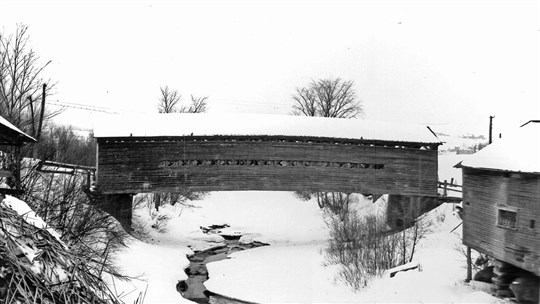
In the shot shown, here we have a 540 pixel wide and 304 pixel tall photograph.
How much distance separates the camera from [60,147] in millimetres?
19047

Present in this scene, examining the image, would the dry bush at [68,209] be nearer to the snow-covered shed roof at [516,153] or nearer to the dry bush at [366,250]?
the dry bush at [366,250]

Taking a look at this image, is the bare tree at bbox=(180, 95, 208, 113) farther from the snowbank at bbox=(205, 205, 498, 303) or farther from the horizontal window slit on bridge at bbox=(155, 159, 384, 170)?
the snowbank at bbox=(205, 205, 498, 303)

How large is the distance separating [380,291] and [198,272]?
18.3 ft

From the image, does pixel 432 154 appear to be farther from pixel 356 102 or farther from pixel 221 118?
pixel 356 102

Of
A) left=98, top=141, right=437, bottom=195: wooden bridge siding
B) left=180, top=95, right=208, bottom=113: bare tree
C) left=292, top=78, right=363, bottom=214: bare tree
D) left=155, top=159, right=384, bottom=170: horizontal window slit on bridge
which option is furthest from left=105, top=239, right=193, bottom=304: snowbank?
left=292, top=78, right=363, bottom=214: bare tree

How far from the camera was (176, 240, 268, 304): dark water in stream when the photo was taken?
1047cm

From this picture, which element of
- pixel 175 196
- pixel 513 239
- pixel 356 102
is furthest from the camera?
pixel 356 102

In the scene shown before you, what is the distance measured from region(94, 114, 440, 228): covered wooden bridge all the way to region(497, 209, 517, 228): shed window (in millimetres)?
6881

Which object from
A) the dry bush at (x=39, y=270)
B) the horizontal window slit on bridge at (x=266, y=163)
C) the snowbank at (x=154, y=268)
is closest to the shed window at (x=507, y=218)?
the horizontal window slit on bridge at (x=266, y=163)

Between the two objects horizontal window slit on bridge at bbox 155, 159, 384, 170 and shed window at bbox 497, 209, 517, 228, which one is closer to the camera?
shed window at bbox 497, 209, 517, 228

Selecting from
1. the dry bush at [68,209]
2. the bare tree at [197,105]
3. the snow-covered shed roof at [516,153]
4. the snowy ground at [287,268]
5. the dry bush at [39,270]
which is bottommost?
the snowy ground at [287,268]

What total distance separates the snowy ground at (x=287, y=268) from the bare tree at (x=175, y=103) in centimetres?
878

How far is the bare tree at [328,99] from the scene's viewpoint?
26.7m

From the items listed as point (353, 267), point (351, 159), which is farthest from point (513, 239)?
point (351, 159)
